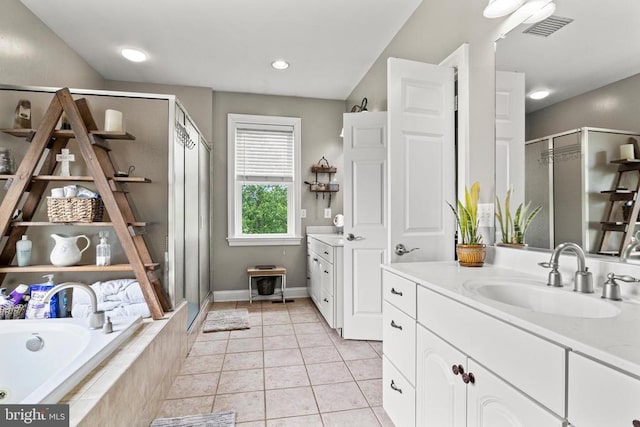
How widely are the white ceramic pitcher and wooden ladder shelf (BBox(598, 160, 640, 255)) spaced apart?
2.82m

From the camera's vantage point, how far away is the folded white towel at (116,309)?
2.13 metres

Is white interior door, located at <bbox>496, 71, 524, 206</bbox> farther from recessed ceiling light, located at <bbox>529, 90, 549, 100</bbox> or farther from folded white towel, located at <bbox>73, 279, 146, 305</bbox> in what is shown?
folded white towel, located at <bbox>73, 279, 146, 305</bbox>

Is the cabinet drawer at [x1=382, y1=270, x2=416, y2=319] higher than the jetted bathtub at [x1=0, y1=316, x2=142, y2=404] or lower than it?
higher

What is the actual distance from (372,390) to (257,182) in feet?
9.35

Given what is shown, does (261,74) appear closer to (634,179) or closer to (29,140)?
(29,140)

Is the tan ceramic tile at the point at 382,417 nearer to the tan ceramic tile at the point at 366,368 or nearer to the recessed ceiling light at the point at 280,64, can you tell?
the tan ceramic tile at the point at 366,368

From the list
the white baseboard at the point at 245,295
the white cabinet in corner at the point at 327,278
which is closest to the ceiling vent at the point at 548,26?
the white cabinet in corner at the point at 327,278

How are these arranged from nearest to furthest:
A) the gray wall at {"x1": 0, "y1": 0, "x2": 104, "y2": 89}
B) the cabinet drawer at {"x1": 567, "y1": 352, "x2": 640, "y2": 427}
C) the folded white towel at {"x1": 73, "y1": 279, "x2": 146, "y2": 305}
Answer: the cabinet drawer at {"x1": 567, "y1": 352, "x2": 640, "y2": 427}
the folded white towel at {"x1": 73, "y1": 279, "x2": 146, "y2": 305}
the gray wall at {"x1": 0, "y1": 0, "x2": 104, "y2": 89}

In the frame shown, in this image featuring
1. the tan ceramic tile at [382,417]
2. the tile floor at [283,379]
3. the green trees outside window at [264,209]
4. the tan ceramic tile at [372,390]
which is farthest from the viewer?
the green trees outside window at [264,209]

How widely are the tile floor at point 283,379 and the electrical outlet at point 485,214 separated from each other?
1.19 metres

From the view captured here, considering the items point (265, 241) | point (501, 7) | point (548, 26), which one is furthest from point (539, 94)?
point (265, 241)

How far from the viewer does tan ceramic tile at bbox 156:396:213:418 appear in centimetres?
184

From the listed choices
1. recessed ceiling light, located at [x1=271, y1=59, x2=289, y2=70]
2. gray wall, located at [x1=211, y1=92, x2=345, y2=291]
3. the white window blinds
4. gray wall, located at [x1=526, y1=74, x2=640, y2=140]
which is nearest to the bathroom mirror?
gray wall, located at [x1=526, y1=74, x2=640, y2=140]

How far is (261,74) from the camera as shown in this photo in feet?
11.7
